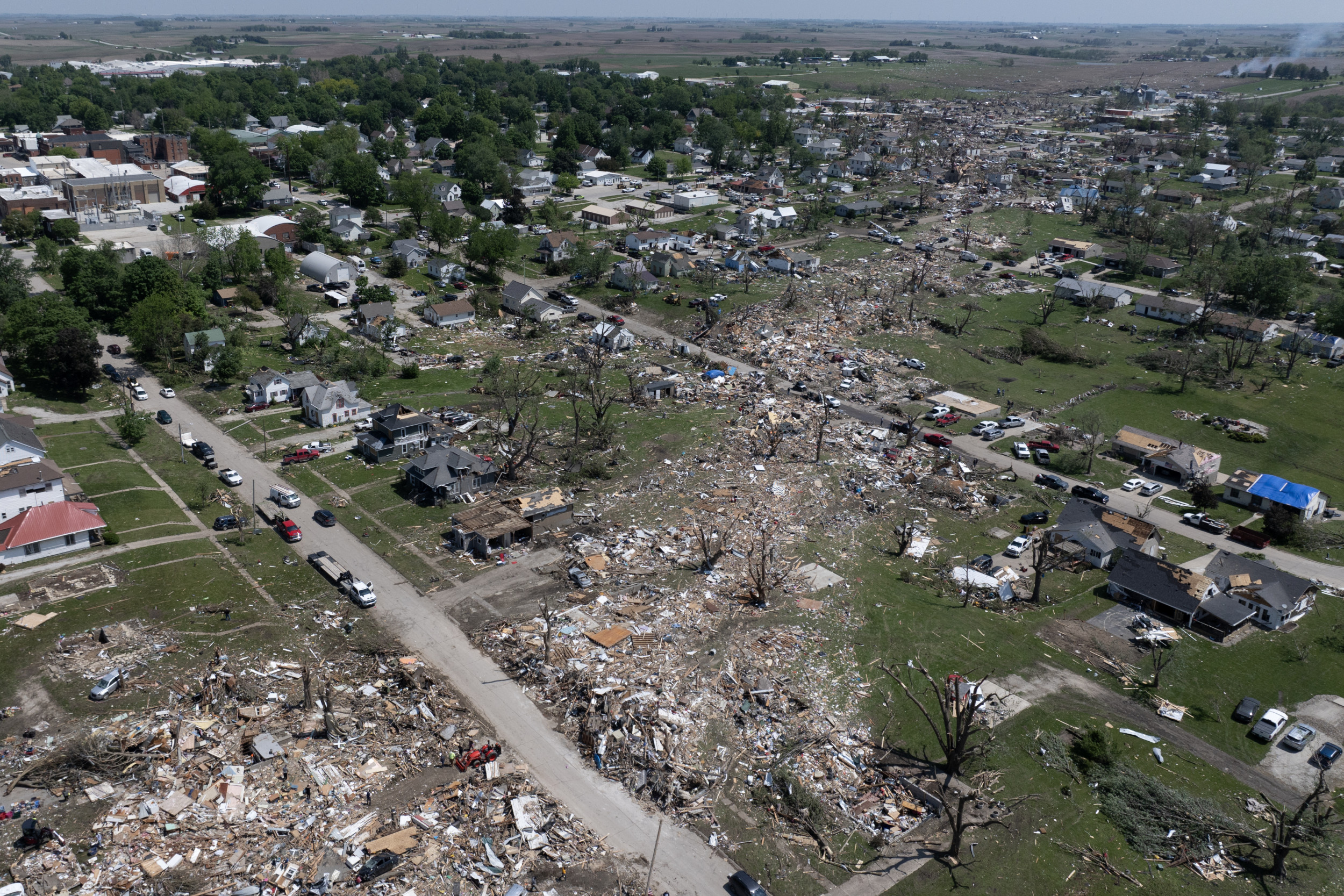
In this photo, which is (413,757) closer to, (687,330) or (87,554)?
(87,554)

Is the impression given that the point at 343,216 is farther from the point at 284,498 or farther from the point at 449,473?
the point at 449,473

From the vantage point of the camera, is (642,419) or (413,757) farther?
(642,419)

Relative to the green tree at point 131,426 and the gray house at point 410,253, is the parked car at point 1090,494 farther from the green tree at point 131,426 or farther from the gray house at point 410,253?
the gray house at point 410,253

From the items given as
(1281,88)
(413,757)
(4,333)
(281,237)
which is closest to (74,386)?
(4,333)

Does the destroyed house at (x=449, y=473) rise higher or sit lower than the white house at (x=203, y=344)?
lower

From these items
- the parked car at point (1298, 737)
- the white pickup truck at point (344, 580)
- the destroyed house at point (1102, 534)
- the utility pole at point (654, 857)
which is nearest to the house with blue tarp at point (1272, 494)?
the destroyed house at point (1102, 534)

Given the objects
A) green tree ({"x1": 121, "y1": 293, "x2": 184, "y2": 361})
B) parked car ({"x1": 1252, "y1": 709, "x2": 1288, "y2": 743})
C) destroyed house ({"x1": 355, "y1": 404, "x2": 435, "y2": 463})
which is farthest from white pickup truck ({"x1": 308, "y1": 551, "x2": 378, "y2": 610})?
parked car ({"x1": 1252, "y1": 709, "x2": 1288, "y2": 743})
